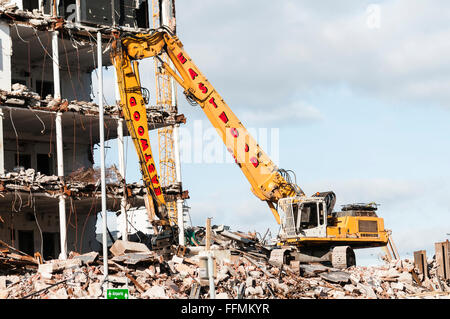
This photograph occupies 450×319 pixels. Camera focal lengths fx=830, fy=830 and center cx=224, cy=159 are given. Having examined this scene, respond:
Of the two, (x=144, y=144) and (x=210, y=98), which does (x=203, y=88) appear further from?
(x=144, y=144)

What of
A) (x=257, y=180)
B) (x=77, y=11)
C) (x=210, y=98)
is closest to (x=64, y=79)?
(x=77, y=11)

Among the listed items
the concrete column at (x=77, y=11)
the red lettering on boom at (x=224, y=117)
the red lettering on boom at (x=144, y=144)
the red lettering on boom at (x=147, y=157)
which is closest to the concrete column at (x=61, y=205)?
the concrete column at (x=77, y=11)

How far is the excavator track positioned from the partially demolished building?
13.4 meters

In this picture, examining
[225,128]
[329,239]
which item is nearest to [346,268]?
[329,239]

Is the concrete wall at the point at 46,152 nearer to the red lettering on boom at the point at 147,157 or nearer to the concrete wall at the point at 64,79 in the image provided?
the concrete wall at the point at 64,79

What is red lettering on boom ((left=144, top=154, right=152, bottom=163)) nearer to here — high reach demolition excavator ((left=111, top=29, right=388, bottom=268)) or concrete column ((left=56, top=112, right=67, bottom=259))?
high reach demolition excavator ((left=111, top=29, right=388, bottom=268))

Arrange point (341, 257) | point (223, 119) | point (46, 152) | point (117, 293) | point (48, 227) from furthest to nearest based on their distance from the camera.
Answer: point (46, 152), point (48, 227), point (223, 119), point (341, 257), point (117, 293)

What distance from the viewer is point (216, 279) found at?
3412 centimetres

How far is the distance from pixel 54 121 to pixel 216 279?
58.4 feet
